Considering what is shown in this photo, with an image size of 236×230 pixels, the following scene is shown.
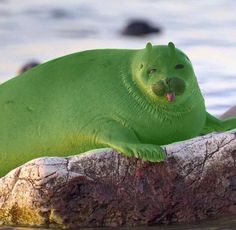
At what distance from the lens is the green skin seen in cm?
988

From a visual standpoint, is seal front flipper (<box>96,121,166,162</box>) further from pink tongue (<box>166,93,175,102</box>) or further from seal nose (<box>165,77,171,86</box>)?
seal nose (<box>165,77,171,86</box>)

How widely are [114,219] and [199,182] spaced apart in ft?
2.53

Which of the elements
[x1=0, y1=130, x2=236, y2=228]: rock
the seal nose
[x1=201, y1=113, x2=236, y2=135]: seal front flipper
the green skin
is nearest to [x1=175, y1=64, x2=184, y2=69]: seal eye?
the green skin

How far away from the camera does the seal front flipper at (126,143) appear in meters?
9.54

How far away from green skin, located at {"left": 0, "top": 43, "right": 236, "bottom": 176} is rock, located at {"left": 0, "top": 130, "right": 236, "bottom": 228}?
17cm

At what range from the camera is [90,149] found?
9984mm

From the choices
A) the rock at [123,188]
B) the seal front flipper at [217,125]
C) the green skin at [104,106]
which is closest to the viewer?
the rock at [123,188]

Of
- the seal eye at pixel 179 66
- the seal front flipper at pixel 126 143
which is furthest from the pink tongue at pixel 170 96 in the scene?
the seal front flipper at pixel 126 143

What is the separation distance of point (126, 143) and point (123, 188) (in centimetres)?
38

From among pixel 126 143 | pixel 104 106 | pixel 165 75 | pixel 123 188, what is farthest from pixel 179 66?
pixel 123 188

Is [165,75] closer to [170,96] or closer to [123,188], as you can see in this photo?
[170,96]

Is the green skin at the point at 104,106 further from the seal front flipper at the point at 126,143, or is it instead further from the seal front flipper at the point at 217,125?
the seal front flipper at the point at 217,125

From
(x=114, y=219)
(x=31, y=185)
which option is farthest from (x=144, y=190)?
(x=31, y=185)

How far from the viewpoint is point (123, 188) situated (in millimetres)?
9570
